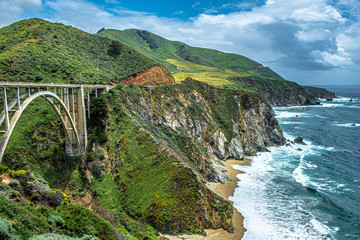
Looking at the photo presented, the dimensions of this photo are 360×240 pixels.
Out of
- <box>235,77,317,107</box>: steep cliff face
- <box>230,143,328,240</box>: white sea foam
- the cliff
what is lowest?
<box>230,143,328,240</box>: white sea foam

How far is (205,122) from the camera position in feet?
190

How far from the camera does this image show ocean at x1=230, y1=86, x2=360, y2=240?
3003cm

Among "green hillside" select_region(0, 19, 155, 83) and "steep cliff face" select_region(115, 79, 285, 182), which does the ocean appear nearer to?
"steep cliff face" select_region(115, 79, 285, 182)

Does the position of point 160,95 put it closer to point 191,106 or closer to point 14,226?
point 191,106

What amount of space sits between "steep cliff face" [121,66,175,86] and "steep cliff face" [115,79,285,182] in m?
6.06

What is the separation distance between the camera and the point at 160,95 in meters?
53.6

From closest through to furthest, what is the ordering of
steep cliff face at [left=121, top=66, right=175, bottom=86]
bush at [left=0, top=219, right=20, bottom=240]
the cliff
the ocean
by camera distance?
bush at [left=0, top=219, right=20, bottom=240], the cliff, the ocean, steep cliff face at [left=121, top=66, right=175, bottom=86]

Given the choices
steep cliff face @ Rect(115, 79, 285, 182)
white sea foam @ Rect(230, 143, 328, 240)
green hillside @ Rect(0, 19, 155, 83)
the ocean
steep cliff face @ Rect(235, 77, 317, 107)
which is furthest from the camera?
steep cliff face @ Rect(235, 77, 317, 107)

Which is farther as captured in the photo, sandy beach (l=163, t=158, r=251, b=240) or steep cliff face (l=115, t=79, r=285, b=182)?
steep cliff face (l=115, t=79, r=285, b=182)

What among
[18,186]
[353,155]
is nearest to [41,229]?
[18,186]

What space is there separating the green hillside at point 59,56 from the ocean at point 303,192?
37.5m

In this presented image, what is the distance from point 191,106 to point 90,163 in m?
32.6

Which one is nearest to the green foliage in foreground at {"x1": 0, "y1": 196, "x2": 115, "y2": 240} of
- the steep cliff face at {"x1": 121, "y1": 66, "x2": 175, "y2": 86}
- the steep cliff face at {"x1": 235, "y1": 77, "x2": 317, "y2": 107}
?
the steep cliff face at {"x1": 121, "y1": 66, "x2": 175, "y2": 86}

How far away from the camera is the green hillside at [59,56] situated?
4072cm
